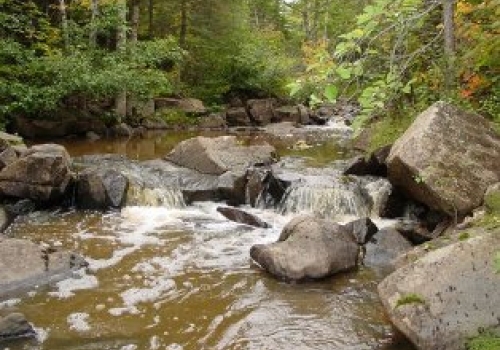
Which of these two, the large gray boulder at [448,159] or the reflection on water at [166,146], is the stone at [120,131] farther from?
the large gray boulder at [448,159]

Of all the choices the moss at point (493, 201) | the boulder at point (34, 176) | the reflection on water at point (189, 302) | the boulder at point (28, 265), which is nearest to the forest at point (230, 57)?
the moss at point (493, 201)

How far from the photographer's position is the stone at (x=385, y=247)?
8344 mm

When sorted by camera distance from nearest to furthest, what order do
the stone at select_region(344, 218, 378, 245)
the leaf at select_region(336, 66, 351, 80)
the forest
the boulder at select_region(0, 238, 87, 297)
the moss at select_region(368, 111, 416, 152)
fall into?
the leaf at select_region(336, 66, 351, 80)
the forest
the boulder at select_region(0, 238, 87, 297)
the stone at select_region(344, 218, 378, 245)
the moss at select_region(368, 111, 416, 152)

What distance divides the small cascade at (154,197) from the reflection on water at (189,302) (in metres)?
1.99

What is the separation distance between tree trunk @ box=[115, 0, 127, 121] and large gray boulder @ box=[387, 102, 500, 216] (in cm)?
1213

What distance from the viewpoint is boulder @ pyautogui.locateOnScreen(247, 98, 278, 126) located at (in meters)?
25.5

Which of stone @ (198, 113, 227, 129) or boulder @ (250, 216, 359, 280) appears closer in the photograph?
boulder @ (250, 216, 359, 280)

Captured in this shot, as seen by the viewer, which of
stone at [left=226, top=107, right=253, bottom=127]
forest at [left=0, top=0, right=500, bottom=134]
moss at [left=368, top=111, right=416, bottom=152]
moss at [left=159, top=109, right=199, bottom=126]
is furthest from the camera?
stone at [left=226, top=107, right=253, bottom=127]

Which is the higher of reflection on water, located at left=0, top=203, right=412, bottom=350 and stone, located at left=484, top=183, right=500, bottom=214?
stone, located at left=484, top=183, right=500, bottom=214

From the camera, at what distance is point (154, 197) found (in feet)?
39.0

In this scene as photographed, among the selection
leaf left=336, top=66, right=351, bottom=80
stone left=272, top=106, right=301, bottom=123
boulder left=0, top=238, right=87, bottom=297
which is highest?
leaf left=336, top=66, right=351, bottom=80

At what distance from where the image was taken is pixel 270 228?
1026 centimetres

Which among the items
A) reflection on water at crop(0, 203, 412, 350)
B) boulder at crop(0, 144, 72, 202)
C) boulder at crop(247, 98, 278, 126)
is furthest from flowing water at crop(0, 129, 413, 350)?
boulder at crop(247, 98, 278, 126)

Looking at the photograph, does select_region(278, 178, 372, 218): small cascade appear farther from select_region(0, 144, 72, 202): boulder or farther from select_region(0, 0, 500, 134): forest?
select_region(0, 144, 72, 202): boulder
